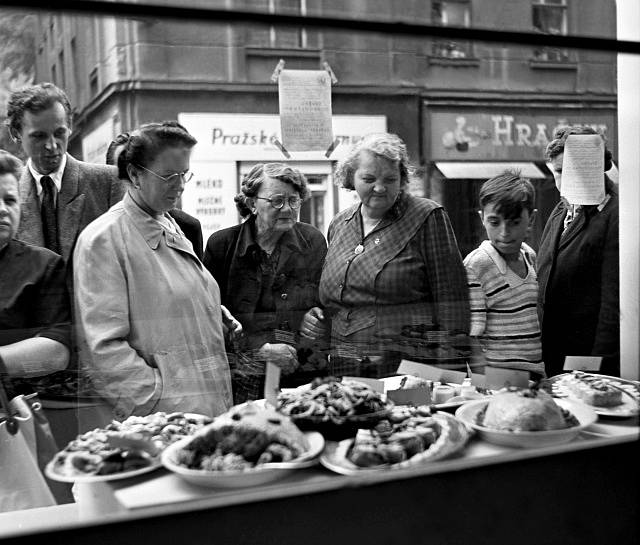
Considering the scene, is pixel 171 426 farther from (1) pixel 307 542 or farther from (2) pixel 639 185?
(2) pixel 639 185

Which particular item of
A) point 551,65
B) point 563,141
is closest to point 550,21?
point 551,65

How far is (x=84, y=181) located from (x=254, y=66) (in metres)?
0.58

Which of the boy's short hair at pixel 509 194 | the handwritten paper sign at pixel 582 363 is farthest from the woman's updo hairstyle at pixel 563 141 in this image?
the handwritten paper sign at pixel 582 363

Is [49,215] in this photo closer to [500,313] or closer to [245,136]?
[245,136]

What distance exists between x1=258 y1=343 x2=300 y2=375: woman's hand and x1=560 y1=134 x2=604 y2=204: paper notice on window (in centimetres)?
116

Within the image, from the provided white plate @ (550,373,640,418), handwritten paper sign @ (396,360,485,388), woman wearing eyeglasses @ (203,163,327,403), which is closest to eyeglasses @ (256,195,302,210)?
woman wearing eyeglasses @ (203,163,327,403)

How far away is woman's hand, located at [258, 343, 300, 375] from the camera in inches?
99.3

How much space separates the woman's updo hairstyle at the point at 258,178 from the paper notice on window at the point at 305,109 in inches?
4.2

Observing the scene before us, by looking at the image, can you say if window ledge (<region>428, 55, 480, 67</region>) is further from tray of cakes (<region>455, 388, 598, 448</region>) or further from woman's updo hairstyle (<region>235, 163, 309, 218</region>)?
tray of cakes (<region>455, 388, 598, 448</region>)

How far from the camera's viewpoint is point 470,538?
6.33ft

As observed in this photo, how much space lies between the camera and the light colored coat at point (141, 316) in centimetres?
224

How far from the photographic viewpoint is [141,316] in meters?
2.29

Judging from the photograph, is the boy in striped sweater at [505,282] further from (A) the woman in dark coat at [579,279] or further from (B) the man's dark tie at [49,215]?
(B) the man's dark tie at [49,215]

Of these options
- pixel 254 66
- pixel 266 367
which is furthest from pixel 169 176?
pixel 266 367
